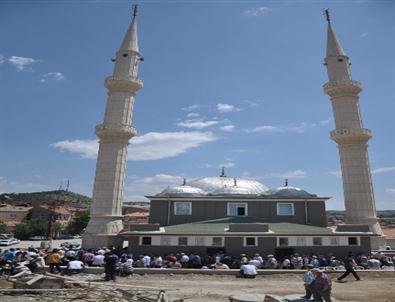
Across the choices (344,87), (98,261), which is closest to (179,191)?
(98,261)

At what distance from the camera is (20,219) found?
89.6 meters

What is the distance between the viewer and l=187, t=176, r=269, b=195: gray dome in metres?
33.7

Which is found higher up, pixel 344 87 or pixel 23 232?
pixel 344 87

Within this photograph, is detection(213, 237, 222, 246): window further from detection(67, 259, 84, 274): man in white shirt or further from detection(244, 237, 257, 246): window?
detection(67, 259, 84, 274): man in white shirt

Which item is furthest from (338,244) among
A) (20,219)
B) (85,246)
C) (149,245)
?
(20,219)

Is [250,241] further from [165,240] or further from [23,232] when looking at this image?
[23,232]

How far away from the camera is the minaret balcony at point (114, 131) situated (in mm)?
35625

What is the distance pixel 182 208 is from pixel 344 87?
20.4m

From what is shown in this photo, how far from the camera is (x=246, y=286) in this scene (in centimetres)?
1579

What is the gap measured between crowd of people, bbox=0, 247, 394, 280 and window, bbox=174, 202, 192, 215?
6376mm

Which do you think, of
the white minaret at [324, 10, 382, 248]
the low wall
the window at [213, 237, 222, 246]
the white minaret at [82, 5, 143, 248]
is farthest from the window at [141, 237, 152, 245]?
the white minaret at [324, 10, 382, 248]

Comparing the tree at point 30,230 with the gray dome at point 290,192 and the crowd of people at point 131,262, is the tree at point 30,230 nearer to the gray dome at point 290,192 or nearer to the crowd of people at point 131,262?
the crowd of people at point 131,262

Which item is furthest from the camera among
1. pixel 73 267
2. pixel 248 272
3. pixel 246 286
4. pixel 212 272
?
pixel 212 272

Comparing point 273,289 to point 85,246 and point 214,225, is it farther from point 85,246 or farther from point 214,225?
point 85,246
